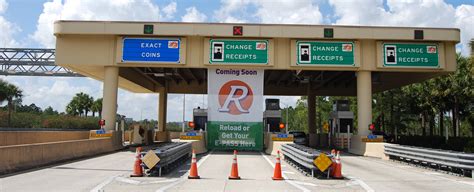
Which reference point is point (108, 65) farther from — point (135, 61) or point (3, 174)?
point (3, 174)

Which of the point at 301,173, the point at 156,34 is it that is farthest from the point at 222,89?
the point at 301,173

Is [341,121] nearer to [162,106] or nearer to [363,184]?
[162,106]

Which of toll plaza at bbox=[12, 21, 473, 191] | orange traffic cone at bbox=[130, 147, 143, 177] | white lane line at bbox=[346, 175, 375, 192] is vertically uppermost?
toll plaza at bbox=[12, 21, 473, 191]

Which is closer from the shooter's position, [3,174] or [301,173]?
[3,174]

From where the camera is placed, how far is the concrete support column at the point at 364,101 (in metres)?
27.3

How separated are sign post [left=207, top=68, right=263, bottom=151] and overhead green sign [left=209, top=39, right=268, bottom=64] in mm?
1184

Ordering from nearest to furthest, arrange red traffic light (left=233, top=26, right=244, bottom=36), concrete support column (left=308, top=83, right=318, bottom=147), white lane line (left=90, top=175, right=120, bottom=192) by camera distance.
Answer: white lane line (left=90, top=175, right=120, bottom=192) < red traffic light (left=233, top=26, right=244, bottom=36) < concrete support column (left=308, top=83, right=318, bottom=147)

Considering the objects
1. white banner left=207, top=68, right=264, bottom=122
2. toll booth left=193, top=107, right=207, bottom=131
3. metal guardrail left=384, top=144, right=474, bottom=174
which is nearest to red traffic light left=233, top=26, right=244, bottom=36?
white banner left=207, top=68, right=264, bottom=122

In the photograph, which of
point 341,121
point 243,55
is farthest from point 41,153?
point 341,121

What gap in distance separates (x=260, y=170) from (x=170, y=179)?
4295 mm

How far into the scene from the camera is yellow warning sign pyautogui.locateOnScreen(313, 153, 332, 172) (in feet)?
42.9

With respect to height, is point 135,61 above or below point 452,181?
above

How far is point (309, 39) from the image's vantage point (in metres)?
26.7

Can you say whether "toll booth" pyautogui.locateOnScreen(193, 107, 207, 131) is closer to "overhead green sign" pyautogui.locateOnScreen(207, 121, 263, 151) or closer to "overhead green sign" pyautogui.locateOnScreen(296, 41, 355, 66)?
"overhead green sign" pyautogui.locateOnScreen(207, 121, 263, 151)
